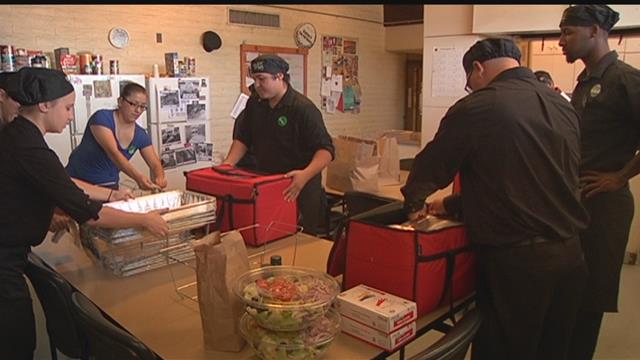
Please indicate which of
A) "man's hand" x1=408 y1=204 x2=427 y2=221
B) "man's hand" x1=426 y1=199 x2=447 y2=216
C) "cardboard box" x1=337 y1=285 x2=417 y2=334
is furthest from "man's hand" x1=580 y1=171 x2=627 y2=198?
"cardboard box" x1=337 y1=285 x2=417 y2=334

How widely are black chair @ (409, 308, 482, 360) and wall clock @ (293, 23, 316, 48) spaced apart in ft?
18.5

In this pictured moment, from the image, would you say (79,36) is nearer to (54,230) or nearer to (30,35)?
(30,35)

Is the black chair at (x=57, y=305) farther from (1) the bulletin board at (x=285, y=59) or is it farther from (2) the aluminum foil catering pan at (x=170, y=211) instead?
(1) the bulletin board at (x=285, y=59)

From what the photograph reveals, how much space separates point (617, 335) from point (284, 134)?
2.39m

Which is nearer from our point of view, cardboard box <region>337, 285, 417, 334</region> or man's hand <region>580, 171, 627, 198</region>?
cardboard box <region>337, 285, 417, 334</region>

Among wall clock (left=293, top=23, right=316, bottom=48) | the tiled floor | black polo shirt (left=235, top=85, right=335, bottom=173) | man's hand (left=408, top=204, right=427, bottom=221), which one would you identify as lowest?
the tiled floor

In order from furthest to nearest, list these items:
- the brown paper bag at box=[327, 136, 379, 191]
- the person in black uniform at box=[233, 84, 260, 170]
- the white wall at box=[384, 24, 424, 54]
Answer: the white wall at box=[384, 24, 424, 54] < the brown paper bag at box=[327, 136, 379, 191] < the person in black uniform at box=[233, 84, 260, 170]

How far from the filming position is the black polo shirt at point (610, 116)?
2148 millimetres

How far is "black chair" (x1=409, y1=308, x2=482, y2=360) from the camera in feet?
4.25

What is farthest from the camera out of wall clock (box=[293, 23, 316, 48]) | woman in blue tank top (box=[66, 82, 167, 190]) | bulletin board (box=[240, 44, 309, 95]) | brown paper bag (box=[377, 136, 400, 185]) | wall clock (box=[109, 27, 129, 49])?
wall clock (box=[293, 23, 316, 48])

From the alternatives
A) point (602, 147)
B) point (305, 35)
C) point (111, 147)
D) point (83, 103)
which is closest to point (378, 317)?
point (602, 147)

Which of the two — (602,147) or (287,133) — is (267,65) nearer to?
(287,133)

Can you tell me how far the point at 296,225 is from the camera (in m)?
2.35

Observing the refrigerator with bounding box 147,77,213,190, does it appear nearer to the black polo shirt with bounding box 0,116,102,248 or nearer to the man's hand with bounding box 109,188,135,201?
the man's hand with bounding box 109,188,135,201
